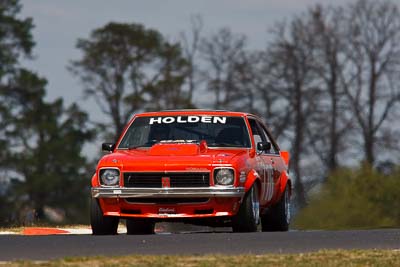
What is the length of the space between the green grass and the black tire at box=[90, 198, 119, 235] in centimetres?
482

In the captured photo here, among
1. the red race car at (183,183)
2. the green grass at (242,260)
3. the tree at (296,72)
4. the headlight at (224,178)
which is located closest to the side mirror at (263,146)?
the red race car at (183,183)

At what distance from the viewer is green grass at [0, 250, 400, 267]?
12.1 m

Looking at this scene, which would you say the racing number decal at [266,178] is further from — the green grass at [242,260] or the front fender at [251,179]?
the green grass at [242,260]

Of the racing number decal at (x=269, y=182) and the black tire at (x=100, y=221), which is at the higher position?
the racing number decal at (x=269, y=182)

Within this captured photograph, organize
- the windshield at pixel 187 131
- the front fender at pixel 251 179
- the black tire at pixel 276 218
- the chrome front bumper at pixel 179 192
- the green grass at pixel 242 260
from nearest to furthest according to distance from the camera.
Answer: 1. the green grass at pixel 242 260
2. the chrome front bumper at pixel 179 192
3. the front fender at pixel 251 179
4. the windshield at pixel 187 131
5. the black tire at pixel 276 218

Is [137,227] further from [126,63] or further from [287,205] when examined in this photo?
[126,63]

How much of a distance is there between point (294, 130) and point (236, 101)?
3.97 meters

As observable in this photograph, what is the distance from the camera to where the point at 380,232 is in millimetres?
17016

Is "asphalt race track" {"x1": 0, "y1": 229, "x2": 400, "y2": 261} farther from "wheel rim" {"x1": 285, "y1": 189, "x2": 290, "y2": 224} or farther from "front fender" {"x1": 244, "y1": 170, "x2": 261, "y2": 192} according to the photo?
"wheel rim" {"x1": 285, "y1": 189, "x2": 290, "y2": 224}

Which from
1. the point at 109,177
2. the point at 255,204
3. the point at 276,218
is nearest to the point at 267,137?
the point at 276,218

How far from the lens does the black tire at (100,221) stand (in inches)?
690

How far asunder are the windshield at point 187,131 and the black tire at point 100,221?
124cm

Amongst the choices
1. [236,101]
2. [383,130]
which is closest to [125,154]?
[383,130]

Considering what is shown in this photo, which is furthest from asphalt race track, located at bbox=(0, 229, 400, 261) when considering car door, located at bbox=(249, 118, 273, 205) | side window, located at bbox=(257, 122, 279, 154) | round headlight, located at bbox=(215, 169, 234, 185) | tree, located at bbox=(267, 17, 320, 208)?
tree, located at bbox=(267, 17, 320, 208)
